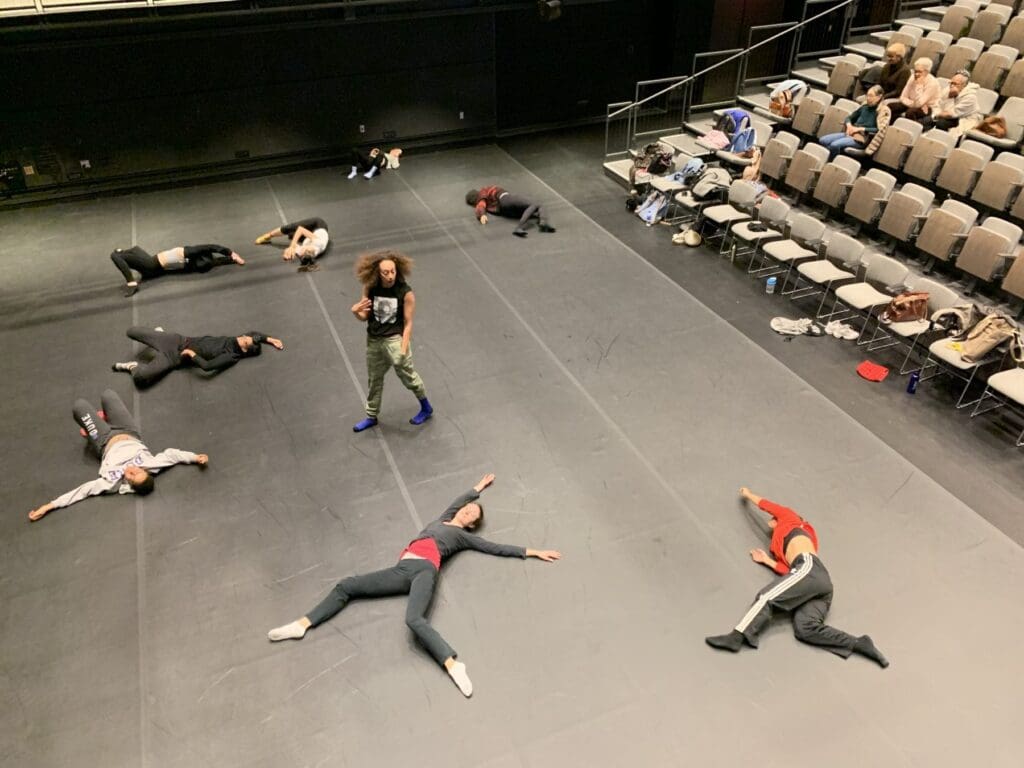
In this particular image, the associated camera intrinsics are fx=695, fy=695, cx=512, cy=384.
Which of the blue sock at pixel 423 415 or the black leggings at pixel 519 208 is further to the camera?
the black leggings at pixel 519 208

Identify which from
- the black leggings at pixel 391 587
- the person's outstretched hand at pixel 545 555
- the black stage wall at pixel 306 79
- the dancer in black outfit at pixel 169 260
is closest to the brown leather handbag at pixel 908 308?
the person's outstretched hand at pixel 545 555

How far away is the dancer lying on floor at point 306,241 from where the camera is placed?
28.6ft

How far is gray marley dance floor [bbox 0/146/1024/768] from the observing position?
13.2ft

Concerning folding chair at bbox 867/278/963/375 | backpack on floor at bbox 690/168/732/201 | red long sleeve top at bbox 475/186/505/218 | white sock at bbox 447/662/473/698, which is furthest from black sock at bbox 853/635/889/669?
red long sleeve top at bbox 475/186/505/218

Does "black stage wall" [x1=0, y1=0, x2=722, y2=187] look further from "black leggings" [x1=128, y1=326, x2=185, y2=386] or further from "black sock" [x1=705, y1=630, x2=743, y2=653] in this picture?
"black sock" [x1=705, y1=630, x2=743, y2=653]

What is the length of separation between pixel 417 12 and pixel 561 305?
6.57 m

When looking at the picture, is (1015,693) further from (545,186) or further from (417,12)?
(417,12)

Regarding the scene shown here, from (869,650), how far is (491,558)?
2495 mm

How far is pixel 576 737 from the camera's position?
13.0 feet

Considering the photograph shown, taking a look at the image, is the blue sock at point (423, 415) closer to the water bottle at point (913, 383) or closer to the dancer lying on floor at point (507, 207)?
the dancer lying on floor at point (507, 207)

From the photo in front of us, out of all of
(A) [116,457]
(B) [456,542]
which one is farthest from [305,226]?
(B) [456,542]

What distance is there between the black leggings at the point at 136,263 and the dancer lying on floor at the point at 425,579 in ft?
18.2

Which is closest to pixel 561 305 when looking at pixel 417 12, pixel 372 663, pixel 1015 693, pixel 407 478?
pixel 407 478

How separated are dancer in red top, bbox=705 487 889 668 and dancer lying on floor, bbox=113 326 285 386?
5.18 metres
